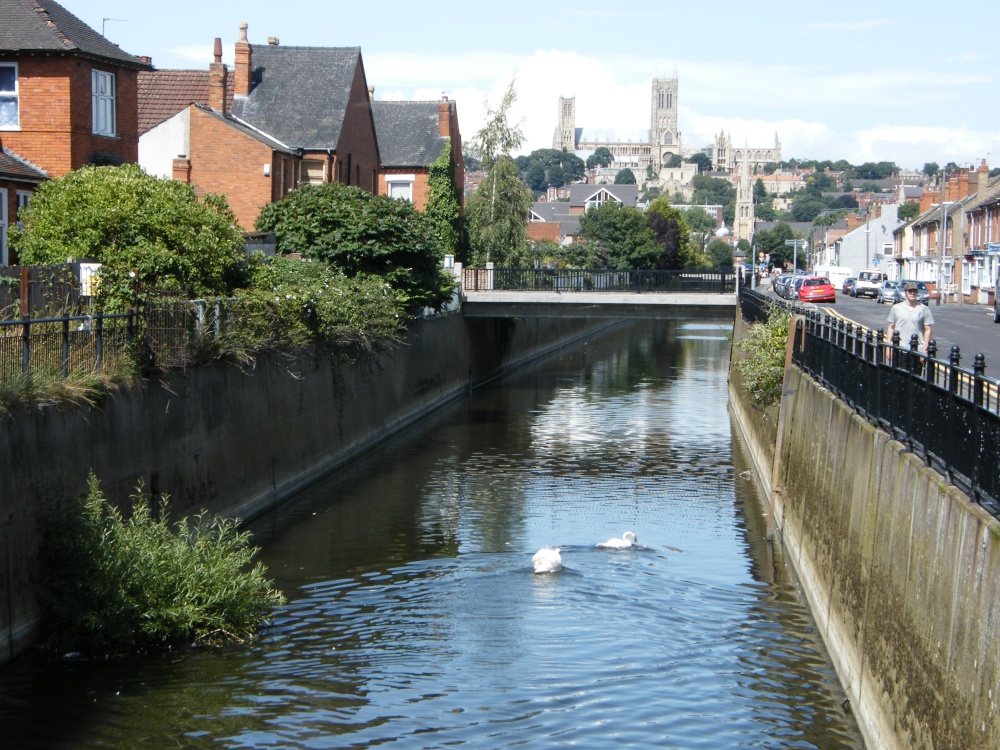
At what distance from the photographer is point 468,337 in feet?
153

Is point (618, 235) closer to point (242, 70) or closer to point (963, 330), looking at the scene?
point (242, 70)

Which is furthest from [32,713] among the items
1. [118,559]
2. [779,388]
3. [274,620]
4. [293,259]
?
[293,259]

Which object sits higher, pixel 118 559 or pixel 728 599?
pixel 118 559

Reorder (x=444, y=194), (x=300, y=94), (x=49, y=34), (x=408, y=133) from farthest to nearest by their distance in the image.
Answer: (x=408, y=133), (x=444, y=194), (x=300, y=94), (x=49, y=34)

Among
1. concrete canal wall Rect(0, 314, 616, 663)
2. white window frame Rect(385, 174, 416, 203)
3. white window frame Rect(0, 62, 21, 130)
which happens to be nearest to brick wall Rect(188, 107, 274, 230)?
concrete canal wall Rect(0, 314, 616, 663)

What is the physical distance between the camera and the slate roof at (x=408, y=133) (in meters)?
57.8

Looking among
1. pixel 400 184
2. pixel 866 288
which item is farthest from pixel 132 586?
pixel 866 288

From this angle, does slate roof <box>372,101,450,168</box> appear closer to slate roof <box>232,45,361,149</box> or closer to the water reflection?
slate roof <box>232,45,361,149</box>

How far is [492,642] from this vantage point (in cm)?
1495

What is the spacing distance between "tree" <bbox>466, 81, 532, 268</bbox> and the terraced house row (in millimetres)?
1685

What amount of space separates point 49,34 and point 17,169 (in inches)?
150

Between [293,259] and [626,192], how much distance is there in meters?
165

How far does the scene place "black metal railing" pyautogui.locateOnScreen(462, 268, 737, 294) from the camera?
4672 cm

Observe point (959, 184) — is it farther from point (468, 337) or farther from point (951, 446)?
point (951, 446)
